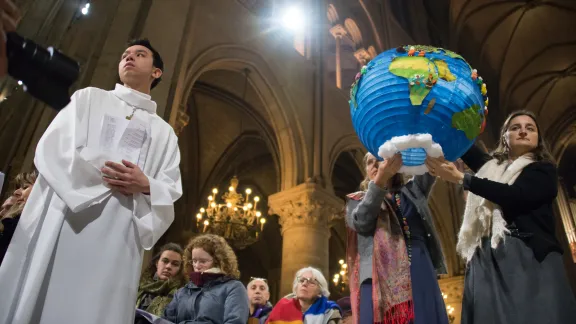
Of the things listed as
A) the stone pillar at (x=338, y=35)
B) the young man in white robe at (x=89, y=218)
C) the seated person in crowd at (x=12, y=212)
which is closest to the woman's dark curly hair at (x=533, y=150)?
the young man in white robe at (x=89, y=218)

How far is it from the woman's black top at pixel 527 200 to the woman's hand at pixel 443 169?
71mm

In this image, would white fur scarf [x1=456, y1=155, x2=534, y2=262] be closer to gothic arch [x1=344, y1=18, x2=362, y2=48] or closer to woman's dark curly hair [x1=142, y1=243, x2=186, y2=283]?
woman's dark curly hair [x1=142, y1=243, x2=186, y2=283]

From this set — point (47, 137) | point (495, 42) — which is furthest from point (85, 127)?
point (495, 42)

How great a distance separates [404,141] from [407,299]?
65 centimetres

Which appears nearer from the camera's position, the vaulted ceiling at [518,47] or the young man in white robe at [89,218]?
the young man in white robe at [89,218]

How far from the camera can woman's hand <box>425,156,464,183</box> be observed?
1850 millimetres

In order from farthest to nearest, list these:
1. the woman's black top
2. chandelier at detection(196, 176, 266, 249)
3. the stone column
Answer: the stone column → chandelier at detection(196, 176, 266, 249) → the woman's black top

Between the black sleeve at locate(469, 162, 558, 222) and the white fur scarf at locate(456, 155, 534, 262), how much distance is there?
0.07 metres

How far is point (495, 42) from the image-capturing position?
1736 centimetres

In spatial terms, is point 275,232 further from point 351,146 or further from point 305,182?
point 305,182

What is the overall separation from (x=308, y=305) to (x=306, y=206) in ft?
15.9

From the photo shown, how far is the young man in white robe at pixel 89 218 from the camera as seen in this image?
1.46 metres

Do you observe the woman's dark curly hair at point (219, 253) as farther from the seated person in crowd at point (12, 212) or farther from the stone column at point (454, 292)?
the stone column at point (454, 292)

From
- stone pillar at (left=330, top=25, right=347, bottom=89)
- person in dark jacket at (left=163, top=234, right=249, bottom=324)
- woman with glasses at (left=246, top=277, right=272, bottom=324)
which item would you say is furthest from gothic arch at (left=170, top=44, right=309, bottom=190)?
person in dark jacket at (left=163, top=234, right=249, bottom=324)
